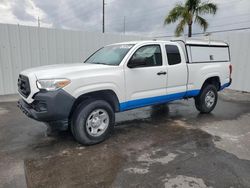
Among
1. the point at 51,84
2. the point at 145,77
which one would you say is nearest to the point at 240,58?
the point at 145,77

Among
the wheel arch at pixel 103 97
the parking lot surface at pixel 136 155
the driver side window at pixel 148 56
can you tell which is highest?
the driver side window at pixel 148 56

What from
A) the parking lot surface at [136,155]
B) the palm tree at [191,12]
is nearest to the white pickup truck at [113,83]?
the parking lot surface at [136,155]

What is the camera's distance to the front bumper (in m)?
2.91

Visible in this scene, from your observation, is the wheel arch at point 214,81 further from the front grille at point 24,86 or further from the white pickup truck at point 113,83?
the front grille at point 24,86

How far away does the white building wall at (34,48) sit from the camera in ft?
23.0

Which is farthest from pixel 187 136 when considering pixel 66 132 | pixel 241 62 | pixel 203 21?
pixel 203 21

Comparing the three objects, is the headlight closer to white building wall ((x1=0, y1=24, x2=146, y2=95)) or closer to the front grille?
the front grille

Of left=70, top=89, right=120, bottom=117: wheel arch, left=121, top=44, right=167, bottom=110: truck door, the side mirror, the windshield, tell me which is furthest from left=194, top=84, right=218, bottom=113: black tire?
left=70, top=89, right=120, bottom=117: wheel arch

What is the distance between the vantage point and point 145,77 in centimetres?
390

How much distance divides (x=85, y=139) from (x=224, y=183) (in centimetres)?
219

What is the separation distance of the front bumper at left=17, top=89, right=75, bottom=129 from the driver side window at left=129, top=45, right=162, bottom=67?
1.45 meters

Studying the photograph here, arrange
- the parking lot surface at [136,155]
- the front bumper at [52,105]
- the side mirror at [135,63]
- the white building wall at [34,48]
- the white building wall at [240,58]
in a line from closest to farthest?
the parking lot surface at [136,155] → the front bumper at [52,105] → the side mirror at [135,63] → the white building wall at [34,48] → the white building wall at [240,58]

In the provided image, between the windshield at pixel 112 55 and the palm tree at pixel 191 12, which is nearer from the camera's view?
the windshield at pixel 112 55

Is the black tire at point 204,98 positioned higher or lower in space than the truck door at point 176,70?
lower
